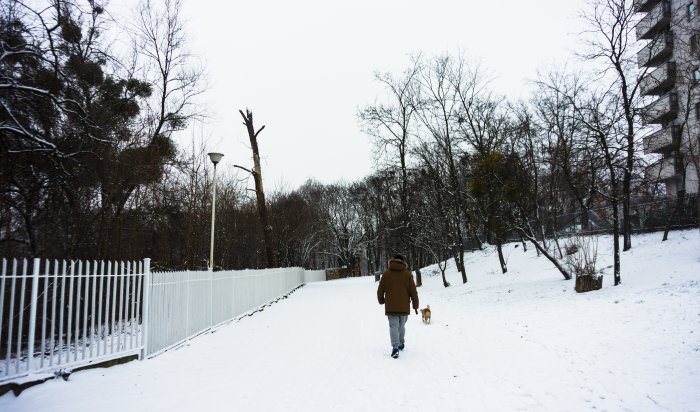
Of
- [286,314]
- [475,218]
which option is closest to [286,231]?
[475,218]

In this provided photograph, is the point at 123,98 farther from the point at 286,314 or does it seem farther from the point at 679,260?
the point at 679,260

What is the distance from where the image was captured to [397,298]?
7871mm

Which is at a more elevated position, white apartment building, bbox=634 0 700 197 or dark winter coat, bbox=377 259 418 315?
white apartment building, bbox=634 0 700 197

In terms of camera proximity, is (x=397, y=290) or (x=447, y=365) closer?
(x=447, y=365)

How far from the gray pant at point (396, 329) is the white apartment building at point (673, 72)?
9704mm

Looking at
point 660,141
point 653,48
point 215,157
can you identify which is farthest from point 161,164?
point 660,141

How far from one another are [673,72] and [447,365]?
1674 cm

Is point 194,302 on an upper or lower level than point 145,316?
lower

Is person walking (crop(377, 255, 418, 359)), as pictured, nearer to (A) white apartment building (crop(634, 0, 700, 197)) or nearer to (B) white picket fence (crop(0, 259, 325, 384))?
(B) white picket fence (crop(0, 259, 325, 384))

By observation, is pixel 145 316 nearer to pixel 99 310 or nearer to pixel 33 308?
pixel 99 310

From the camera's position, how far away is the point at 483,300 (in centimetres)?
1548

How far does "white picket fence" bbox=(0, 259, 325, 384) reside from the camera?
541cm

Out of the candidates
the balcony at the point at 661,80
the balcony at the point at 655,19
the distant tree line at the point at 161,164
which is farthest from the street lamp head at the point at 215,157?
the balcony at the point at 655,19

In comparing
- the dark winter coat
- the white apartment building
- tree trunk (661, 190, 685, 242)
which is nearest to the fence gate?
the dark winter coat
